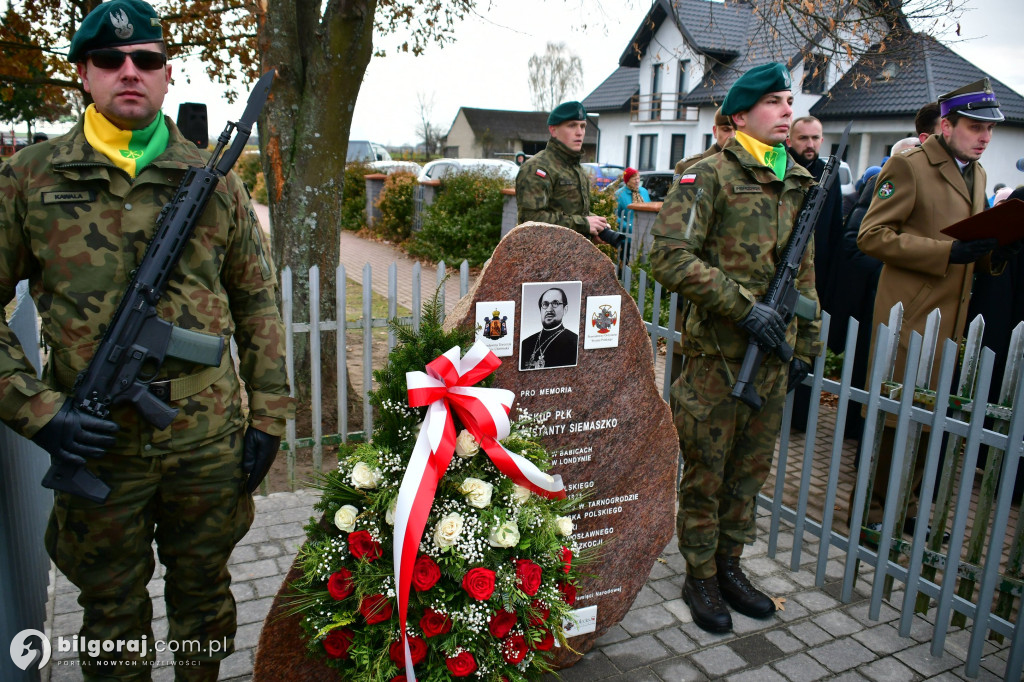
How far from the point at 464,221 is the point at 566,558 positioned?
1160 centimetres

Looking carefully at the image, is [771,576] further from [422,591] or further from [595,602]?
[422,591]

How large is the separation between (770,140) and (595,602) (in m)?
2.12

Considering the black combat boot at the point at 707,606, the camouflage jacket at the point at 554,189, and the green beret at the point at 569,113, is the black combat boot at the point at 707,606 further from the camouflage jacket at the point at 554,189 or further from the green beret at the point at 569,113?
the green beret at the point at 569,113

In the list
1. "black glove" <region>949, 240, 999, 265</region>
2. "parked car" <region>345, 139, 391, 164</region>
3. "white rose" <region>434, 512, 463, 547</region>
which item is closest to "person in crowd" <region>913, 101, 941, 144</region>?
"black glove" <region>949, 240, 999, 265</region>

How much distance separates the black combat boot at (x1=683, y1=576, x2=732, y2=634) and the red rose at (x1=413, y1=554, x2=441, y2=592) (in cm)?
161

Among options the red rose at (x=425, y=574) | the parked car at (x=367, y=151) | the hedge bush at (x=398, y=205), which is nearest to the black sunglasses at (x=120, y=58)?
the red rose at (x=425, y=574)

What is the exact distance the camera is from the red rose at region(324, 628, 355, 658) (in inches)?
94.1

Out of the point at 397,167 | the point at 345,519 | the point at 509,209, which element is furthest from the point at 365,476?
the point at 397,167

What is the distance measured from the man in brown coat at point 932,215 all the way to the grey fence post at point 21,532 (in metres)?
3.81

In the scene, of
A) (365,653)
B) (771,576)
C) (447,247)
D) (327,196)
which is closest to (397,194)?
(447,247)

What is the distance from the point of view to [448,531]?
2.34 meters

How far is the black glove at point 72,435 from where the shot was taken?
2131mm

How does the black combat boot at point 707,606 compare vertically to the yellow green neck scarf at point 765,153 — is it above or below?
below

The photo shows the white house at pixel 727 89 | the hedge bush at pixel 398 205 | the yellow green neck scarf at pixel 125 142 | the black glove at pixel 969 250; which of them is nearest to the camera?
the yellow green neck scarf at pixel 125 142
